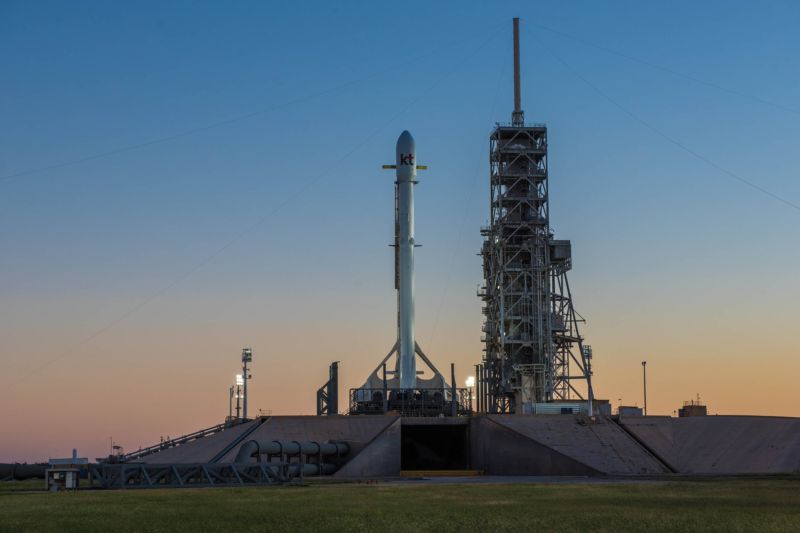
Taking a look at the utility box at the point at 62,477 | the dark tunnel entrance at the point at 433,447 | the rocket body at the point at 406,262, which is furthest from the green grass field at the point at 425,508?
the rocket body at the point at 406,262

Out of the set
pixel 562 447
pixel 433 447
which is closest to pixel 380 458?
pixel 562 447

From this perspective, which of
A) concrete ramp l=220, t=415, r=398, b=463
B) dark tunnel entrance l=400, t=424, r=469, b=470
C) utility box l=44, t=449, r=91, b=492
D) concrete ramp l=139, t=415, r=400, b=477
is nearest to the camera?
utility box l=44, t=449, r=91, b=492

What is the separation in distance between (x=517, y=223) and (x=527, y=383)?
1319cm

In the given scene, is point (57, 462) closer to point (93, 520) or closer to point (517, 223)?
point (93, 520)

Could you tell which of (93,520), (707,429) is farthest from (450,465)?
(93,520)

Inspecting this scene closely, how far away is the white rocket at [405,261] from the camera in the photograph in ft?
273

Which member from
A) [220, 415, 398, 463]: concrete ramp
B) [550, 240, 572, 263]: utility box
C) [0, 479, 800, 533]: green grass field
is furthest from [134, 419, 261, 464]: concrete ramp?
[550, 240, 572, 263]: utility box

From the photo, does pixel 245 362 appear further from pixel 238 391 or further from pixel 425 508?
pixel 425 508

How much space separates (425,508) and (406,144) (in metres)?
57.6

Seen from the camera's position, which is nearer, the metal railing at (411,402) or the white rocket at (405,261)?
the metal railing at (411,402)

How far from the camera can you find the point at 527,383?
87.2 metres

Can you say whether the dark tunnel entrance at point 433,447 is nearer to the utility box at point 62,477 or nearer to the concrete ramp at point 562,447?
the concrete ramp at point 562,447

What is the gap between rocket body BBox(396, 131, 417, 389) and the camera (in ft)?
273

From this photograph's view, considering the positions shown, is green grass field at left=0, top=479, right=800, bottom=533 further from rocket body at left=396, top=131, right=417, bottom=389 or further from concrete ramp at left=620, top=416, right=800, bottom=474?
rocket body at left=396, top=131, right=417, bottom=389
